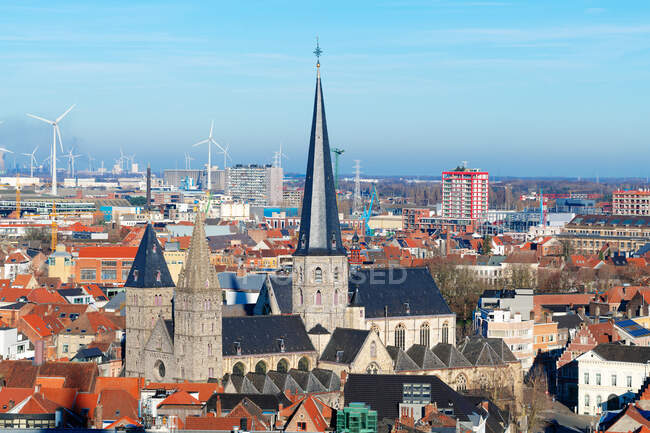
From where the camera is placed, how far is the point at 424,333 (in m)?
86.1

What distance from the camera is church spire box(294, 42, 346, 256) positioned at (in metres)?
79.3

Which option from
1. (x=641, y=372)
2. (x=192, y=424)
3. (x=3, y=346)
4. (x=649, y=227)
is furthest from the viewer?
(x=649, y=227)

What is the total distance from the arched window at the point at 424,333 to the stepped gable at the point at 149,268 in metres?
16.5

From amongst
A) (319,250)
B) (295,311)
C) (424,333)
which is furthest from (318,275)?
(424,333)

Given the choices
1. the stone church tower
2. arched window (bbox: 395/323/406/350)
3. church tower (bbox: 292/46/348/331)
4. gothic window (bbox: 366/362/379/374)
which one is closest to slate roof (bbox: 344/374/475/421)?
gothic window (bbox: 366/362/379/374)

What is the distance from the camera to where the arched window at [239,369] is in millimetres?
75000

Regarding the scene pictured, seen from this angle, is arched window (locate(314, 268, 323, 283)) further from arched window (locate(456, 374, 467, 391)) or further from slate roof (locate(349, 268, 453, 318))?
arched window (locate(456, 374, 467, 391))

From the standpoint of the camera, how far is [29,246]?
179250 millimetres

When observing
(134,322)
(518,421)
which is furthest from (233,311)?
(518,421)

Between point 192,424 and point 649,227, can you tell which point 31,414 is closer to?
point 192,424

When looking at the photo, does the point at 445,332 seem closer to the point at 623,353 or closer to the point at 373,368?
the point at 373,368

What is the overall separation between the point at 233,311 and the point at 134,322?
23.3 feet

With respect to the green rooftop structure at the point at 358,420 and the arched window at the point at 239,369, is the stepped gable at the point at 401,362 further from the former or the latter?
the green rooftop structure at the point at 358,420

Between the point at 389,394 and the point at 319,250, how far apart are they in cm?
1588
